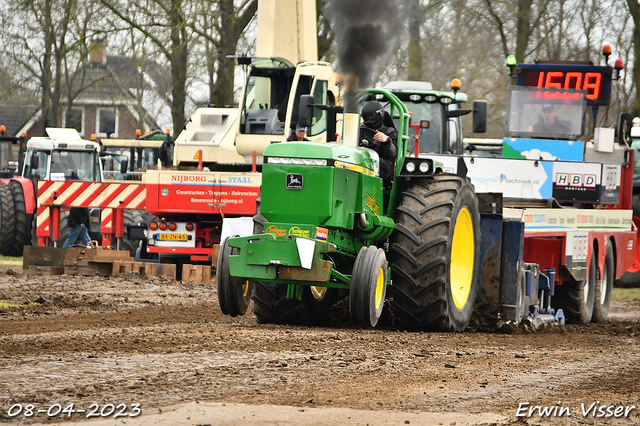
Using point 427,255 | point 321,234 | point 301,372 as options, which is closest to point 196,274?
point 427,255

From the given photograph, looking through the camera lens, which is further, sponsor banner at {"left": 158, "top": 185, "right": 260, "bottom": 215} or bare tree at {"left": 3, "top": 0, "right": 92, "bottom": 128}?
bare tree at {"left": 3, "top": 0, "right": 92, "bottom": 128}

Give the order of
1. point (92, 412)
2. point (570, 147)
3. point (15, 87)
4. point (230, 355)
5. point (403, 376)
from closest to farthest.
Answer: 1. point (92, 412)
2. point (403, 376)
3. point (230, 355)
4. point (570, 147)
5. point (15, 87)

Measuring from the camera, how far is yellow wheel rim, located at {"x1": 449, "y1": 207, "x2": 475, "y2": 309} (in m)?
8.64

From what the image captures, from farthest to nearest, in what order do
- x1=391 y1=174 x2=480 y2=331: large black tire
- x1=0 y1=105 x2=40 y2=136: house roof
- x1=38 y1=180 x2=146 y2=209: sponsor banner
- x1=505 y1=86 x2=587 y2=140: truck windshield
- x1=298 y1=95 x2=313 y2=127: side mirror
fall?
1. x1=0 y1=105 x2=40 y2=136: house roof
2. x1=38 y1=180 x2=146 y2=209: sponsor banner
3. x1=505 y1=86 x2=587 y2=140: truck windshield
4. x1=298 y1=95 x2=313 y2=127: side mirror
5. x1=391 y1=174 x2=480 y2=331: large black tire

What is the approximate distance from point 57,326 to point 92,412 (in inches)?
155

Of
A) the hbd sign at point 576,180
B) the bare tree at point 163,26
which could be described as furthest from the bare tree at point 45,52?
the hbd sign at point 576,180

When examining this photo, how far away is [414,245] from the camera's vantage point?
7.99 metres

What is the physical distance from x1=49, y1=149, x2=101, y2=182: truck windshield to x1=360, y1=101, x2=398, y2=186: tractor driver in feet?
46.9

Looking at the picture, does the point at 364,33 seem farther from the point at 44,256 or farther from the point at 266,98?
the point at 44,256

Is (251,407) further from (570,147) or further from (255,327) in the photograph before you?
(570,147)

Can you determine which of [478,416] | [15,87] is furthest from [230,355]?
[15,87]

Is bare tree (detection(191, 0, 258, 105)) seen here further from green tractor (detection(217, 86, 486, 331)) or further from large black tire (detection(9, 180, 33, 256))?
green tractor (detection(217, 86, 486, 331))

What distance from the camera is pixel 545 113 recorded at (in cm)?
1531

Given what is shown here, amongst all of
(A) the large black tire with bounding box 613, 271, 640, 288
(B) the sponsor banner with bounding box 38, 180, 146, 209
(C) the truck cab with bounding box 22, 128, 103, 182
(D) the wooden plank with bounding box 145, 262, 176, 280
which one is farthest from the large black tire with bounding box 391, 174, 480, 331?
(C) the truck cab with bounding box 22, 128, 103, 182
